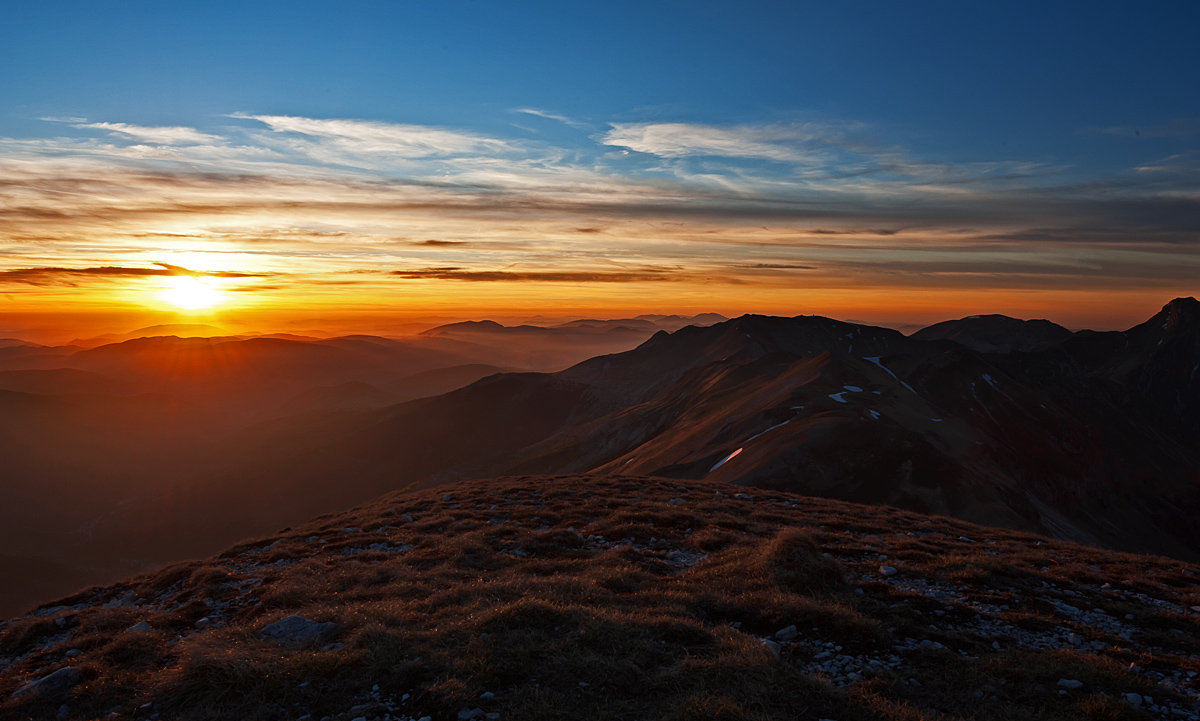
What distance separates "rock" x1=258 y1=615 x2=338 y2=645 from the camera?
986cm

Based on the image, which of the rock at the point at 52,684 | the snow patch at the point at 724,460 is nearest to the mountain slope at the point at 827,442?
the snow patch at the point at 724,460

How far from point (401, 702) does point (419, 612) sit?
3.46 metres

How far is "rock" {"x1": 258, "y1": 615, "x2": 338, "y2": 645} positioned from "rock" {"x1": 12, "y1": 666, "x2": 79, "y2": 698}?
266 cm

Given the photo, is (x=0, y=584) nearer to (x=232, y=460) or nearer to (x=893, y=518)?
(x=232, y=460)

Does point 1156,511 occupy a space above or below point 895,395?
below

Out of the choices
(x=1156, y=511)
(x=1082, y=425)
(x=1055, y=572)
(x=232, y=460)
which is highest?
(x=1055, y=572)

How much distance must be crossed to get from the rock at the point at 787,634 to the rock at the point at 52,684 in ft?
39.1

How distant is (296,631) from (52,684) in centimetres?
353

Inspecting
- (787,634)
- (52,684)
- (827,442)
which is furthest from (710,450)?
(52,684)

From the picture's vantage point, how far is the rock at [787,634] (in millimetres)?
9570

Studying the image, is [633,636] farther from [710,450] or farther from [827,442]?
[710,450]

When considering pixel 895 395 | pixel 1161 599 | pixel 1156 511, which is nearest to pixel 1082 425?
pixel 1156 511

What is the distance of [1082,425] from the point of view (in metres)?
106

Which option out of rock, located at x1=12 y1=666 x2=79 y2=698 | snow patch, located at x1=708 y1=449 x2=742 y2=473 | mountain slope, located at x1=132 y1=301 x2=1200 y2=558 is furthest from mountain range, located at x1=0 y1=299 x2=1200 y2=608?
rock, located at x1=12 y1=666 x2=79 y2=698
